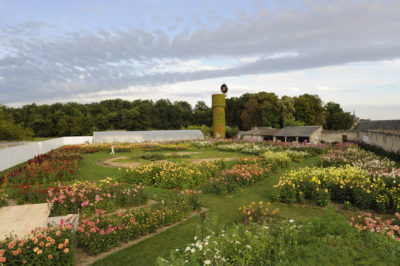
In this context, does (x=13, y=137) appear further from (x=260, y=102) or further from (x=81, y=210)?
(x=260, y=102)

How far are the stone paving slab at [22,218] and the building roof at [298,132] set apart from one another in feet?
91.1

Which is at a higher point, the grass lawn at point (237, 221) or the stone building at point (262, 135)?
the stone building at point (262, 135)

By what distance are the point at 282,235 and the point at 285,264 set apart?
38.2 inches

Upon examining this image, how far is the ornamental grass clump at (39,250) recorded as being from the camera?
3.92m

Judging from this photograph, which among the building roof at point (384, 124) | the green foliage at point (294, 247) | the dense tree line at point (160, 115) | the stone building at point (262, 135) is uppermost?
the dense tree line at point (160, 115)

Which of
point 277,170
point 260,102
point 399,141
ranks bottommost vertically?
point 277,170

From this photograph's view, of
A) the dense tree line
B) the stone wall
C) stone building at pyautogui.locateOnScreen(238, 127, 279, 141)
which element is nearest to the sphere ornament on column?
stone building at pyautogui.locateOnScreen(238, 127, 279, 141)

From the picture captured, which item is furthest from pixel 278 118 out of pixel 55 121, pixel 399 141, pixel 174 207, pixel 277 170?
pixel 55 121

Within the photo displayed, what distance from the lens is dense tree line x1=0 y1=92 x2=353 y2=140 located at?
166 feet

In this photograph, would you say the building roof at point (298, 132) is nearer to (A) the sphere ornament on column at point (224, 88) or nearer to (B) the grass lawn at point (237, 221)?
(A) the sphere ornament on column at point (224, 88)

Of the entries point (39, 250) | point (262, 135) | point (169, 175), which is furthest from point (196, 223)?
point (262, 135)

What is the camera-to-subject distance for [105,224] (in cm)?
561

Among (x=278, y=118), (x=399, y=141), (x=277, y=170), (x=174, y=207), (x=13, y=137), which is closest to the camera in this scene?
(x=174, y=207)

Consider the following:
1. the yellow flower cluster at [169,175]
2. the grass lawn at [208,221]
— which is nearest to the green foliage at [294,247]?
the grass lawn at [208,221]
